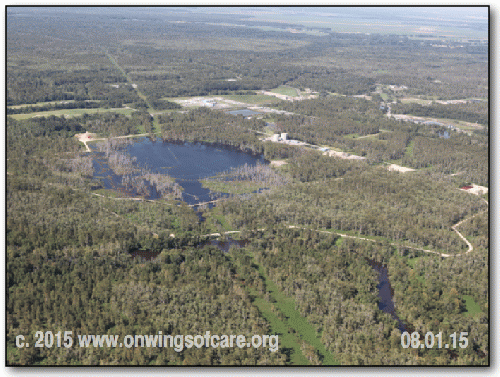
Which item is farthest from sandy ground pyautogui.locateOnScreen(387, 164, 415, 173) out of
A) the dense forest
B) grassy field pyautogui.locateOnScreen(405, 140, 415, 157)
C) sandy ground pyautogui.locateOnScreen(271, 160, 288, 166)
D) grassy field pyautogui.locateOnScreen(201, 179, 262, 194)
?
A: grassy field pyautogui.locateOnScreen(201, 179, 262, 194)

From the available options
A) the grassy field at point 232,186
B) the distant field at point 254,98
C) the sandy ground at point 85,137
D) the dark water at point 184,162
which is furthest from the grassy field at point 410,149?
the sandy ground at point 85,137

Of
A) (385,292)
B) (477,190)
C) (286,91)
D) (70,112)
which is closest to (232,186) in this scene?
(385,292)

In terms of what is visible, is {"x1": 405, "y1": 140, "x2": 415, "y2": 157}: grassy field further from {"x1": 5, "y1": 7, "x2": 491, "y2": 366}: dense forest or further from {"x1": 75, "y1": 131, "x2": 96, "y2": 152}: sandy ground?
{"x1": 75, "y1": 131, "x2": 96, "y2": 152}: sandy ground

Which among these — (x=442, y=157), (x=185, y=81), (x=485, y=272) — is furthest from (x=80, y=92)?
(x=485, y=272)

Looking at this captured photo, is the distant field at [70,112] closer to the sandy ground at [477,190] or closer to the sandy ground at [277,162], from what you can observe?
the sandy ground at [277,162]

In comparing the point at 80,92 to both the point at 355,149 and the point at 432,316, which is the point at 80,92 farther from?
the point at 432,316
